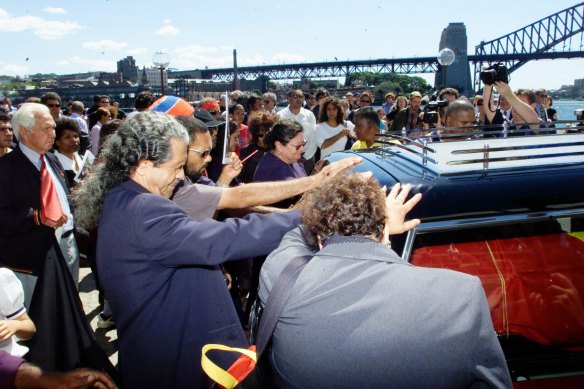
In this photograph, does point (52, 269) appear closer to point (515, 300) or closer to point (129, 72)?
point (515, 300)

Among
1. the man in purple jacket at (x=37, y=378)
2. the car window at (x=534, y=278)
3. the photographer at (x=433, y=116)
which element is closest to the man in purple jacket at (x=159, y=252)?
the man in purple jacket at (x=37, y=378)

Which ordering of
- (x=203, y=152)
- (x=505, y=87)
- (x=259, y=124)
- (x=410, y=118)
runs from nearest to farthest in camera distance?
1. (x=203, y=152)
2. (x=505, y=87)
3. (x=259, y=124)
4. (x=410, y=118)

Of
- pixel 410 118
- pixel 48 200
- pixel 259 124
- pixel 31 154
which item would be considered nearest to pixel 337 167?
pixel 48 200

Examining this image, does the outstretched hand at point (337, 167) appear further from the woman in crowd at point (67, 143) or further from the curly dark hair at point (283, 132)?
the woman in crowd at point (67, 143)

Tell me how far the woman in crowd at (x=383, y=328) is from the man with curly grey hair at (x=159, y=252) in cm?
46

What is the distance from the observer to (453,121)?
4.45 m

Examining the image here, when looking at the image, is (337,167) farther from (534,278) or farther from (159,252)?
(534,278)

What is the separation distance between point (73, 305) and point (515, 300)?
2.40 m

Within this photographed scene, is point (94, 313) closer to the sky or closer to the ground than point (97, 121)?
closer to the ground

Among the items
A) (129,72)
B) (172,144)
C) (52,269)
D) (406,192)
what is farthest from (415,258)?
(129,72)

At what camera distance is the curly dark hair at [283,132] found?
3570 mm

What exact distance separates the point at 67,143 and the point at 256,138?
1.94 m

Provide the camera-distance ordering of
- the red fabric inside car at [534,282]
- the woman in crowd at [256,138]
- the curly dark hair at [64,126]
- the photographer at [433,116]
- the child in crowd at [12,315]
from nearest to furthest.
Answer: the child in crowd at [12,315], the red fabric inside car at [534,282], the curly dark hair at [64,126], the woman in crowd at [256,138], the photographer at [433,116]

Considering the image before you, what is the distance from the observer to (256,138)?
5.17m
